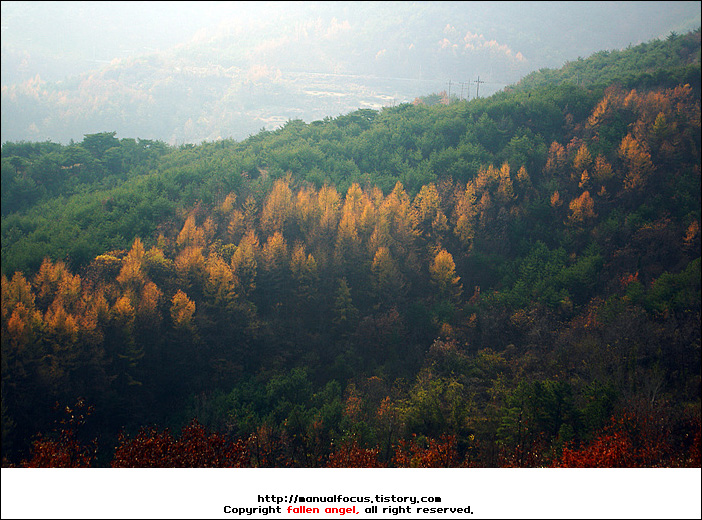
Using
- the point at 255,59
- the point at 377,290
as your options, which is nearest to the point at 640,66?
the point at 377,290

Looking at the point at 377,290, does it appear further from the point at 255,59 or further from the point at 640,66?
the point at 255,59

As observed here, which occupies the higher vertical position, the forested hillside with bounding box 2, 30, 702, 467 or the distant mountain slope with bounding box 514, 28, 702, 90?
the distant mountain slope with bounding box 514, 28, 702, 90

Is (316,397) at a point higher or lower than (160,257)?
lower

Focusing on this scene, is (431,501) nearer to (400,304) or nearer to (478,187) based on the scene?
(400,304)

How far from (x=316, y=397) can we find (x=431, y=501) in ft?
49.0

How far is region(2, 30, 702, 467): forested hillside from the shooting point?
19.1 m

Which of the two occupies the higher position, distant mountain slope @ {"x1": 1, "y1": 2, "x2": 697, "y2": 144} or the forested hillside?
distant mountain slope @ {"x1": 1, "y1": 2, "x2": 697, "y2": 144}

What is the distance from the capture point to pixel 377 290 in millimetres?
35000

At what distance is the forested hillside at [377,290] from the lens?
19125mm

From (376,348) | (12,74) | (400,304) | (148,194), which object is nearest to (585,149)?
(400,304)

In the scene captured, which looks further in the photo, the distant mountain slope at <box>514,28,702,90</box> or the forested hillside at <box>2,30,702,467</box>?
the distant mountain slope at <box>514,28,702,90</box>

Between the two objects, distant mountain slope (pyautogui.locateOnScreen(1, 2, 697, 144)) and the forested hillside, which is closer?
the forested hillside

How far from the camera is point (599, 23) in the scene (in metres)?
46.3

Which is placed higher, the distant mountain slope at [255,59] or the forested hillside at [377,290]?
the distant mountain slope at [255,59]
